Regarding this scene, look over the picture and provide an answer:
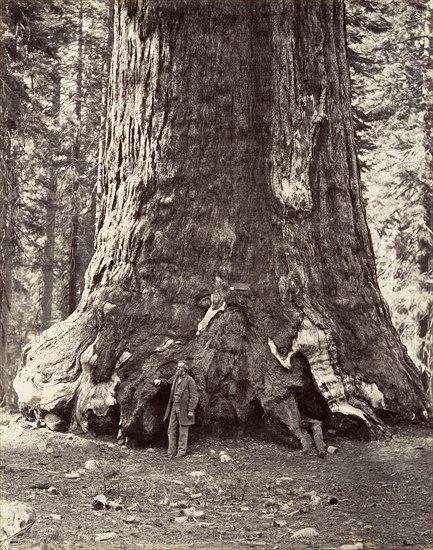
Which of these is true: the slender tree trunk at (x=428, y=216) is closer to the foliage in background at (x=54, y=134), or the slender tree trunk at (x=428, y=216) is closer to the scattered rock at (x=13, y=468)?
the foliage in background at (x=54, y=134)

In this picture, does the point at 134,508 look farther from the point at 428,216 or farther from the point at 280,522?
the point at 428,216

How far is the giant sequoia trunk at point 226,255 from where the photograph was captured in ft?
16.9

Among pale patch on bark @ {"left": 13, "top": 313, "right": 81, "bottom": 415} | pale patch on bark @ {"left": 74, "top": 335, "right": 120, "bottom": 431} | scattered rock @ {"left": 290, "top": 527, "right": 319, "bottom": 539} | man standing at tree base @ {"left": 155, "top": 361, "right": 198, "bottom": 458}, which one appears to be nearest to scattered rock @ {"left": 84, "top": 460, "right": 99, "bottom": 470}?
pale patch on bark @ {"left": 74, "top": 335, "right": 120, "bottom": 431}

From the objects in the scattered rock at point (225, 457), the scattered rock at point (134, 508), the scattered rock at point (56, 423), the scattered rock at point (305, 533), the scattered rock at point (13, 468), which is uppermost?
the scattered rock at point (56, 423)

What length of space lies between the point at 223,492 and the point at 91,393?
55.0 inches

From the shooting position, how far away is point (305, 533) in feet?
13.1

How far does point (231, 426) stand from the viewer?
16.8 feet

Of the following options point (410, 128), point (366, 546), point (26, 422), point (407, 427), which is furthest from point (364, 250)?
point (410, 128)

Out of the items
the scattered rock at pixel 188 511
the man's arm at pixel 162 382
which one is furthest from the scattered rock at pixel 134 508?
the man's arm at pixel 162 382

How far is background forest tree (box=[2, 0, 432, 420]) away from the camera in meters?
6.74

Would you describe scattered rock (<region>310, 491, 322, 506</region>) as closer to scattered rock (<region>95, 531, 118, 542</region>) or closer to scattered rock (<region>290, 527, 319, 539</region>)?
scattered rock (<region>290, 527, 319, 539</region>)

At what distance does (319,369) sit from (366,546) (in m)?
1.57

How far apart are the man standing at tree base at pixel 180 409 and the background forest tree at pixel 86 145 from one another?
2.49m

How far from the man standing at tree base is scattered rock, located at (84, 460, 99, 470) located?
1.80 ft
